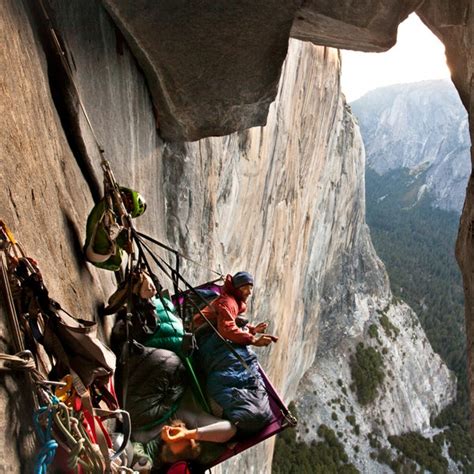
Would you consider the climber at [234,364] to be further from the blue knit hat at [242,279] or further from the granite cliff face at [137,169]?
the granite cliff face at [137,169]

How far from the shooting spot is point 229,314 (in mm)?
4332

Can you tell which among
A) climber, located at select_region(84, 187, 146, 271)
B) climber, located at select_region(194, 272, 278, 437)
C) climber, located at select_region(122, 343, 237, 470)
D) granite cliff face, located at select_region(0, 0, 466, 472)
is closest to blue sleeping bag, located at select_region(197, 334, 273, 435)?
climber, located at select_region(194, 272, 278, 437)

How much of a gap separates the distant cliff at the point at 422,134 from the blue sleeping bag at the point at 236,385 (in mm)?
109849

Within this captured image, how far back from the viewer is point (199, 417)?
399 centimetres

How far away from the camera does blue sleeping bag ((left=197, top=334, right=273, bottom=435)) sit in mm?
3916

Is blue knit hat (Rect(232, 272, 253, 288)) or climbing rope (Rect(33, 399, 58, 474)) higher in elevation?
climbing rope (Rect(33, 399, 58, 474))

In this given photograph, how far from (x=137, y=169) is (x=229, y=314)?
2.00 m

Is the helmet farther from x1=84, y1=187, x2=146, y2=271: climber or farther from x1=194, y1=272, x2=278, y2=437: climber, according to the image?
x1=194, y1=272, x2=278, y2=437: climber

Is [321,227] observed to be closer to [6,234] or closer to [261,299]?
[261,299]

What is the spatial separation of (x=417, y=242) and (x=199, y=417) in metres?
85.4

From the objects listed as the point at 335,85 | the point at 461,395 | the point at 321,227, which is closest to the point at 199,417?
the point at 335,85

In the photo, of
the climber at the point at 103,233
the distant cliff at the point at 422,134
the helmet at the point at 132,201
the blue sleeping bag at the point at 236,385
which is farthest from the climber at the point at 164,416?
the distant cliff at the point at 422,134

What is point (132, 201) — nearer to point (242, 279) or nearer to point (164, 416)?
point (242, 279)

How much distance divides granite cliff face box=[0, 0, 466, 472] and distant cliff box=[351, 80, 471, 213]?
328 ft
